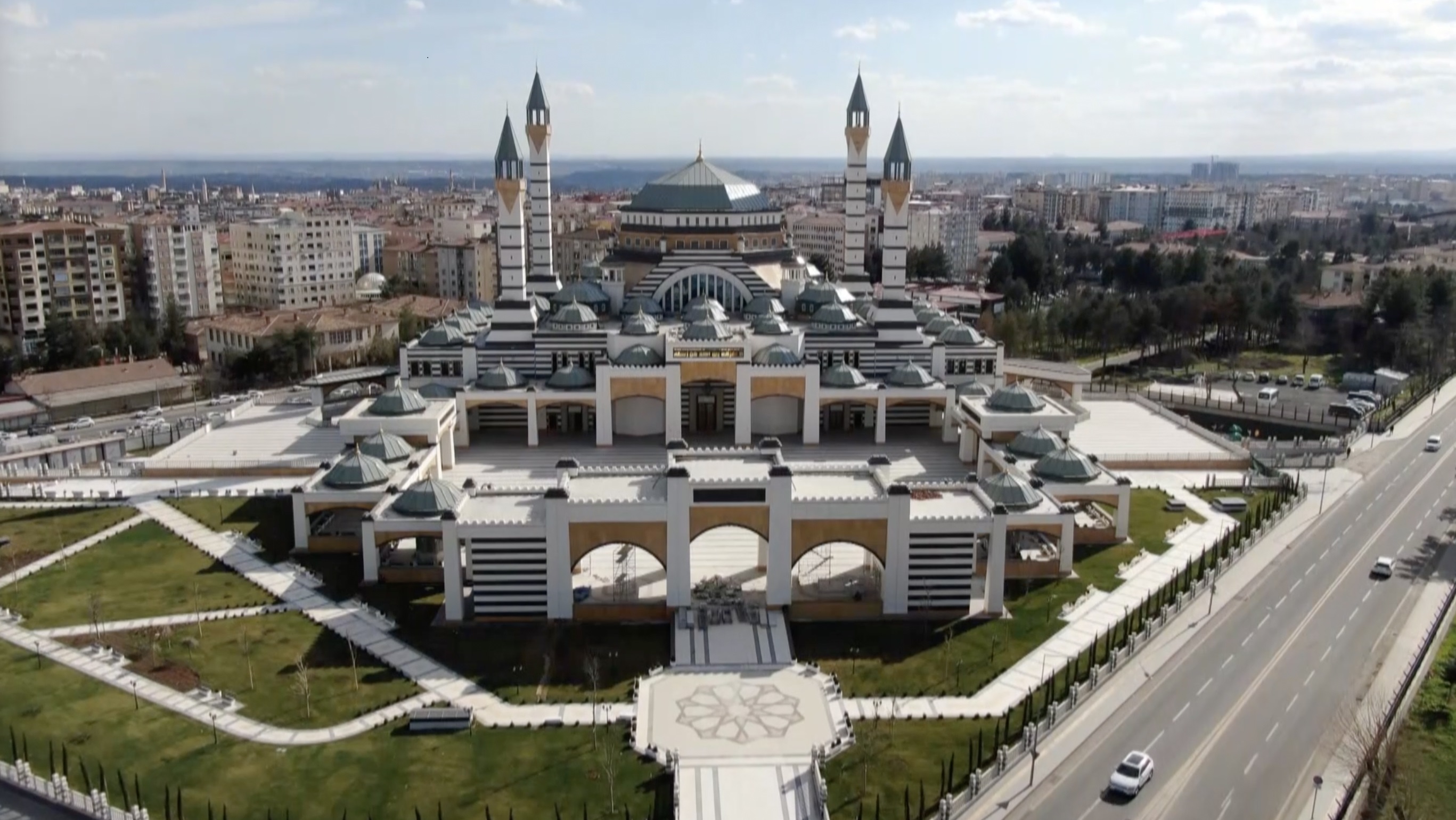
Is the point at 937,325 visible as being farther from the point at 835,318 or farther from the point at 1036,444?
the point at 1036,444

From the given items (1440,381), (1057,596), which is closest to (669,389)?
(1057,596)

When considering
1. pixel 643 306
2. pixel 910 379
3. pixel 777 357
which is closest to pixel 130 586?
pixel 777 357

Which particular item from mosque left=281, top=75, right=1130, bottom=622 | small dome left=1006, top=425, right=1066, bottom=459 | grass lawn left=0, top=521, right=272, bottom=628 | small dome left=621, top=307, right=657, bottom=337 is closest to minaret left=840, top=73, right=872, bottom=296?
mosque left=281, top=75, right=1130, bottom=622

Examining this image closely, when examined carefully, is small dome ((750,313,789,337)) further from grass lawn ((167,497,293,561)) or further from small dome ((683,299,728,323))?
grass lawn ((167,497,293,561))

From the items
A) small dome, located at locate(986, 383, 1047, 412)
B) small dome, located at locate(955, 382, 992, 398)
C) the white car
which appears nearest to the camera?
the white car

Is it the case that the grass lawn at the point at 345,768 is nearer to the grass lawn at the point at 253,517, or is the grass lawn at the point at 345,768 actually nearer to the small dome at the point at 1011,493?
the grass lawn at the point at 253,517

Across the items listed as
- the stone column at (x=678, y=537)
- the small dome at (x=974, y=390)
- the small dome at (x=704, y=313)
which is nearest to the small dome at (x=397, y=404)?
the small dome at (x=704, y=313)

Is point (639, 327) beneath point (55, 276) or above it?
above
